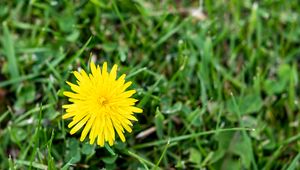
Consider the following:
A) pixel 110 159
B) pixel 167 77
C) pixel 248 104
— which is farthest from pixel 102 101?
pixel 248 104

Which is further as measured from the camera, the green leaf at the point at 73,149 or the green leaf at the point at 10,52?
the green leaf at the point at 10,52

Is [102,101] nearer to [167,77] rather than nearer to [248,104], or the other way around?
[167,77]

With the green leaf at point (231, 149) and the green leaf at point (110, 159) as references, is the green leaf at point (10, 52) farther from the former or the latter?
the green leaf at point (231, 149)

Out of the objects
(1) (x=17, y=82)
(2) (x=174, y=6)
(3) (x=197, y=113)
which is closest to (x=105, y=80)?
(3) (x=197, y=113)

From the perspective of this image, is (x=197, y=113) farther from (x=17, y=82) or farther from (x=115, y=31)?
(x=17, y=82)

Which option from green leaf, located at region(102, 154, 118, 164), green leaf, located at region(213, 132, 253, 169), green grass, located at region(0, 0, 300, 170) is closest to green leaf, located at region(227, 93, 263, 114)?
green grass, located at region(0, 0, 300, 170)

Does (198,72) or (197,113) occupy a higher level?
(198,72)

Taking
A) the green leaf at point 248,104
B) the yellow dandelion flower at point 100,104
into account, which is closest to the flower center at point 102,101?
the yellow dandelion flower at point 100,104

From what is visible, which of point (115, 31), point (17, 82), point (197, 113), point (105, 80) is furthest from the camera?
point (115, 31)
